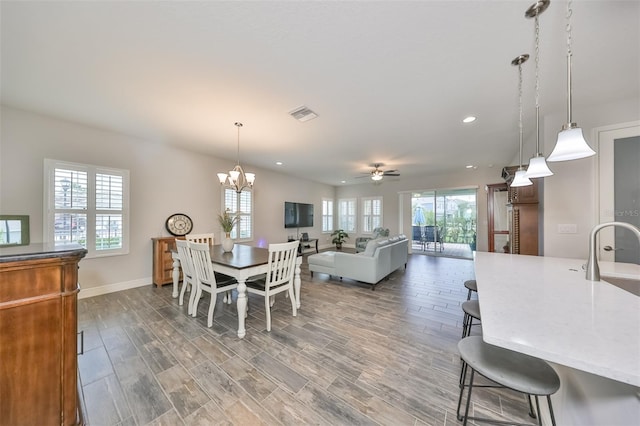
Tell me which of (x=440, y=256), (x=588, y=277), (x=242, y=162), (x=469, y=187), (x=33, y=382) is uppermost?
(x=242, y=162)

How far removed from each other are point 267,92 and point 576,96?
349cm

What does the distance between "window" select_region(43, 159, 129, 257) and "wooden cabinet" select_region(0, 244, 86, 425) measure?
2.59 metres

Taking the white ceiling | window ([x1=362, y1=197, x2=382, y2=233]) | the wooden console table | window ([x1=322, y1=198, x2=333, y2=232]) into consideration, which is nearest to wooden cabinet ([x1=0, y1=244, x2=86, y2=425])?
the white ceiling

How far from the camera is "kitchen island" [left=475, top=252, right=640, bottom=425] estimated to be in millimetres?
670

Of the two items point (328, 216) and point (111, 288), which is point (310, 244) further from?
point (111, 288)

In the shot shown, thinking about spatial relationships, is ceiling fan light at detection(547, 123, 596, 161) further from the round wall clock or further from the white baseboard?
the white baseboard

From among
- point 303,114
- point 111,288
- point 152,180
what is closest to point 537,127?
point 303,114

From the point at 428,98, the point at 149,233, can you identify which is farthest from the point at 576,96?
the point at 149,233

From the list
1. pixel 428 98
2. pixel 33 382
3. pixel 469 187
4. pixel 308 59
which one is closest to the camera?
pixel 33 382

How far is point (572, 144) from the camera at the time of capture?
135 centimetres

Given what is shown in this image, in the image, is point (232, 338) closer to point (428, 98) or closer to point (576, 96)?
point (428, 98)

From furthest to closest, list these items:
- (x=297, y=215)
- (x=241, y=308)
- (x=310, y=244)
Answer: (x=310, y=244) → (x=297, y=215) → (x=241, y=308)

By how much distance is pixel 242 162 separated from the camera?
5484mm

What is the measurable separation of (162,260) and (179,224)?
30.9 inches
